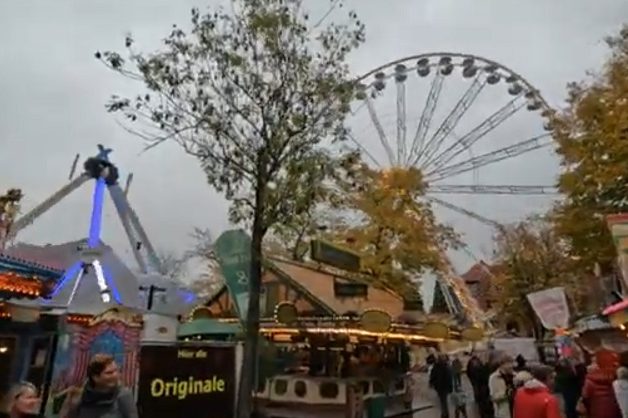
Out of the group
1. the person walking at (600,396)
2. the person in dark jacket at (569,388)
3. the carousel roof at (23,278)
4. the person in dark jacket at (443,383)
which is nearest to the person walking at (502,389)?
the person in dark jacket at (569,388)

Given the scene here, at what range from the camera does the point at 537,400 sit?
20.8 ft

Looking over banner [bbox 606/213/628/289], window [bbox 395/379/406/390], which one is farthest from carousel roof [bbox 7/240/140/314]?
banner [bbox 606/213/628/289]

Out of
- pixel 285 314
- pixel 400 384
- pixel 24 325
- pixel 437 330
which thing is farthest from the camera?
pixel 400 384

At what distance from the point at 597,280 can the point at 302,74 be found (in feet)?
40.0

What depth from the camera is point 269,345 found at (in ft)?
56.5

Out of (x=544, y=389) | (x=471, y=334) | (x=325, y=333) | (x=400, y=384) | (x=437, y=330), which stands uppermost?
(x=471, y=334)

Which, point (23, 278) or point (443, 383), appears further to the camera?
point (443, 383)

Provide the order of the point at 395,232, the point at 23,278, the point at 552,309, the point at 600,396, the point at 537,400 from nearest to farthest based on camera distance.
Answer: the point at 537,400 < the point at 600,396 < the point at 23,278 < the point at 552,309 < the point at 395,232

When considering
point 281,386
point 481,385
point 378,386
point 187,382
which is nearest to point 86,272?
point 281,386

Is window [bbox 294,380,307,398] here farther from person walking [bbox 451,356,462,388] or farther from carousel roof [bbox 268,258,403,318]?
person walking [bbox 451,356,462,388]

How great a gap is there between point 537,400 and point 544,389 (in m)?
0.15

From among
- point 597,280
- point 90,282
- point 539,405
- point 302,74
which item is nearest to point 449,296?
point 597,280

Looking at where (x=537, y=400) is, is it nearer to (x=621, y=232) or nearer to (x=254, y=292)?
(x=621, y=232)

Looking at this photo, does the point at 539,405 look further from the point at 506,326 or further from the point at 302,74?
the point at 506,326
